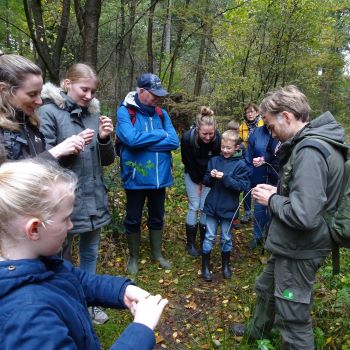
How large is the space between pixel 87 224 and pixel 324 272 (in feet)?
8.19

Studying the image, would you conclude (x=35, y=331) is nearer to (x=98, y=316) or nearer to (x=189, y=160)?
(x=98, y=316)

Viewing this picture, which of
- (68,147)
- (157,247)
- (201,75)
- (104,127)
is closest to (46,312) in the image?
(68,147)

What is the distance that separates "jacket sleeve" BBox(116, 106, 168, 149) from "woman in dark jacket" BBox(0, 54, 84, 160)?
1.37m

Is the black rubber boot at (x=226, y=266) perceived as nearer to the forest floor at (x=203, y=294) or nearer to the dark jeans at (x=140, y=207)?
the forest floor at (x=203, y=294)

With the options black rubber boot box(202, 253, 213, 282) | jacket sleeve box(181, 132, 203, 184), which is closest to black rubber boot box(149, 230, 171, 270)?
black rubber boot box(202, 253, 213, 282)

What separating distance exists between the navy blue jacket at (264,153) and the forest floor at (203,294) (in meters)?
1.03

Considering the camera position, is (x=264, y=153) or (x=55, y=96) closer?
(x=55, y=96)

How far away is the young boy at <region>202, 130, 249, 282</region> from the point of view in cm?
407

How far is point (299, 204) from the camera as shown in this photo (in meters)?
2.17

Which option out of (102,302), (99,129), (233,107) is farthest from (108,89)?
(102,302)

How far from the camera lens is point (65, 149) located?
2.51m

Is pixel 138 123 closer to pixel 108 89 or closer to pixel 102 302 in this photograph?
pixel 102 302

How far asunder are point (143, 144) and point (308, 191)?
2111 millimetres

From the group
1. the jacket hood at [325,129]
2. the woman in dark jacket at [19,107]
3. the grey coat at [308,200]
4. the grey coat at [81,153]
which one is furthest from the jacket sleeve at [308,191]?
the grey coat at [81,153]
